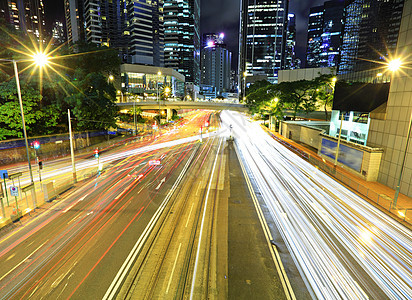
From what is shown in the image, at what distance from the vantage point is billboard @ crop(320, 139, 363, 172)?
24188 mm

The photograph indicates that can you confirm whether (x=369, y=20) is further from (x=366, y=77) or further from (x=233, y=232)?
(x=233, y=232)

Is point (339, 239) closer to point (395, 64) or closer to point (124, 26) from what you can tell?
point (395, 64)

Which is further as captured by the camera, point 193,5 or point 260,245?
point 193,5

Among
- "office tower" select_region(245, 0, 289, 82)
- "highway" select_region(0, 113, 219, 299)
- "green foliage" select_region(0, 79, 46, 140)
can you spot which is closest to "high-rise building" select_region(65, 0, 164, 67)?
"office tower" select_region(245, 0, 289, 82)

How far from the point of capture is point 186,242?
12.1 meters

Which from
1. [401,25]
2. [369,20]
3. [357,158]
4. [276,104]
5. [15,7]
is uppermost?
[15,7]

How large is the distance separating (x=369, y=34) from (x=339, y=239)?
2510 centimetres

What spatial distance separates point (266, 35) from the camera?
18838cm

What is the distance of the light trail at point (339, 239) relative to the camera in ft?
30.2

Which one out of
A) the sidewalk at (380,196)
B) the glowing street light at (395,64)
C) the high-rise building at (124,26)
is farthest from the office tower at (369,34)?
the high-rise building at (124,26)

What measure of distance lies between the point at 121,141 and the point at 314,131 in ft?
126

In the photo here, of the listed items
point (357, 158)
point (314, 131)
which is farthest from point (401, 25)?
point (314, 131)

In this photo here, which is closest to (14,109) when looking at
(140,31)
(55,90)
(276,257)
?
(55,90)

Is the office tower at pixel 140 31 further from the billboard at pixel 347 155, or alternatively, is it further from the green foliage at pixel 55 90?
the billboard at pixel 347 155
